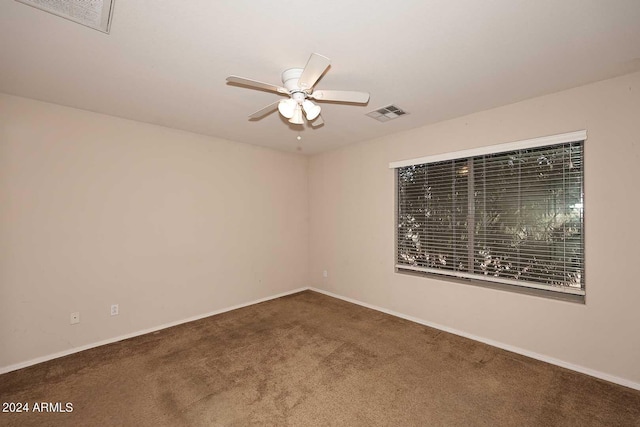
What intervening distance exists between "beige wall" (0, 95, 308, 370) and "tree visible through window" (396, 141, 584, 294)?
7.96 feet

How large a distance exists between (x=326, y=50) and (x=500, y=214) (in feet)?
8.28

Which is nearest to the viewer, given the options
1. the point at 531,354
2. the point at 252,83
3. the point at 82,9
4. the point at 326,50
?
the point at 82,9

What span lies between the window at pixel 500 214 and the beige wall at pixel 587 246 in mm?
117

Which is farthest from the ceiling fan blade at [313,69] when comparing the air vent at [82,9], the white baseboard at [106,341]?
the white baseboard at [106,341]

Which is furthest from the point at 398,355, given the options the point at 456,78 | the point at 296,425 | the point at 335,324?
the point at 456,78

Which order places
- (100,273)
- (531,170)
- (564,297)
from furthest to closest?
(100,273), (531,170), (564,297)

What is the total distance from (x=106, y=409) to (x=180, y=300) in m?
1.67

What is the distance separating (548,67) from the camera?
85.2 inches

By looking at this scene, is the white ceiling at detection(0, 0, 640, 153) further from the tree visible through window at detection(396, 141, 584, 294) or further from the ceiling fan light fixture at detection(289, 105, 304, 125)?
the tree visible through window at detection(396, 141, 584, 294)

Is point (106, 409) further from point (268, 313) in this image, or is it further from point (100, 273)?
point (268, 313)

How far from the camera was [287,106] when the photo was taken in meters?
2.09

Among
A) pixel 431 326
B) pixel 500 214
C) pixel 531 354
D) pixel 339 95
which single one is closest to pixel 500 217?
pixel 500 214

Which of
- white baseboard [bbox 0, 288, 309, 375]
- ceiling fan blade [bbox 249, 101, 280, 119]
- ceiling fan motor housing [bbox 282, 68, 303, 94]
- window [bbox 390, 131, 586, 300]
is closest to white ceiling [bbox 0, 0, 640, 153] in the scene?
ceiling fan motor housing [bbox 282, 68, 303, 94]

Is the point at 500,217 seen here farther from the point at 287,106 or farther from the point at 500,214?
the point at 287,106
